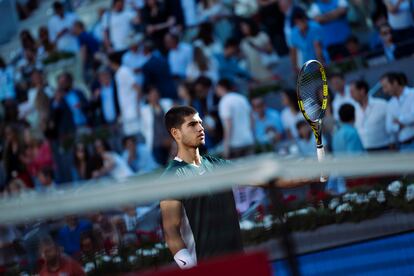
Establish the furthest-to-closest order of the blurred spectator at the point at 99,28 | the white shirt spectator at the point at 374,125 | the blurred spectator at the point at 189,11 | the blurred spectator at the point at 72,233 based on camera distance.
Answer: the blurred spectator at the point at 99,28
the blurred spectator at the point at 189,11
the white shirt spectator at the point at 374,125
the blurred spectator at the point at 72,233

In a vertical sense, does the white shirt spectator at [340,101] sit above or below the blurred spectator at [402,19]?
below

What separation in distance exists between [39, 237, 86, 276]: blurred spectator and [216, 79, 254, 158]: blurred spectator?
6884mm

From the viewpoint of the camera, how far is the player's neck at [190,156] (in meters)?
5.30

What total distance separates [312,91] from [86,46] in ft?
26.3

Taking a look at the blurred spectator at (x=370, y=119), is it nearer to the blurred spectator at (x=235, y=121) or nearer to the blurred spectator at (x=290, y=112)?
the blurred spectator at (x=290, y=112)

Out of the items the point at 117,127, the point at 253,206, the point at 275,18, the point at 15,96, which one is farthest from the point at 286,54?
the point at 253,206

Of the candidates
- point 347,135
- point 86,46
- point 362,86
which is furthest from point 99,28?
point 347,135

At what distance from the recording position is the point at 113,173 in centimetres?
1150

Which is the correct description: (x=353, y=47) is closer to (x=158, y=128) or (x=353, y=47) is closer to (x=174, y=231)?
(x=158, y=128)

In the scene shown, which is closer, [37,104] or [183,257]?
[183,257]

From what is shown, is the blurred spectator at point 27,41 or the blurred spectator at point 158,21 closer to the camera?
the blurred spectator at point 158,21

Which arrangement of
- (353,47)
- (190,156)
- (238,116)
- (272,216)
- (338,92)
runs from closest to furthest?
(272,216) → (190,156) → (338,92) → (353,47) → (238,116)

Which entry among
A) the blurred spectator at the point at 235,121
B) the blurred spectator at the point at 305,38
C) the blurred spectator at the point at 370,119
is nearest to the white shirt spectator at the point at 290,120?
the blurred spectator at the point at 235,121

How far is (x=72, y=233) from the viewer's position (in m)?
3.71
